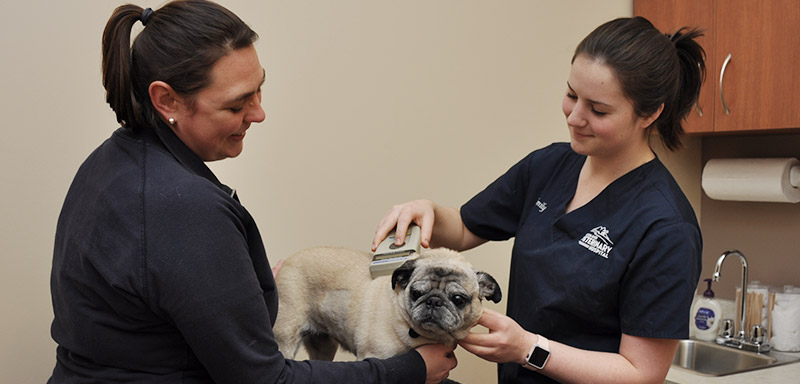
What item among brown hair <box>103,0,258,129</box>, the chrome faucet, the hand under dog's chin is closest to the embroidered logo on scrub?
the hand under dog's chin

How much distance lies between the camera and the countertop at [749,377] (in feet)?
7.46

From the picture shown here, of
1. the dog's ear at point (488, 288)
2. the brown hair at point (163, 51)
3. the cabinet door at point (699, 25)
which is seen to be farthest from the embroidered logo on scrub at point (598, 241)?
the cabinet door at point (699, 25)

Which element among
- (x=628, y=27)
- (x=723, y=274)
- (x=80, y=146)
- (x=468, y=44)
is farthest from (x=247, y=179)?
(x=723, y=274)

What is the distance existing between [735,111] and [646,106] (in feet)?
4.43

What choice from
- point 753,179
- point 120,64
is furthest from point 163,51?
point 753,179

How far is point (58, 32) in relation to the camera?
1.82 m

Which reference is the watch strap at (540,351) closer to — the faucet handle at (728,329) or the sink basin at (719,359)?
the sink basin at (719,359)

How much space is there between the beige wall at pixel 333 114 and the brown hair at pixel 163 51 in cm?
75

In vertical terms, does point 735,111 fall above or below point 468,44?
below

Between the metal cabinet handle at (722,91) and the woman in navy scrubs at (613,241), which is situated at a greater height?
the metal cabinet handle at (722,91)

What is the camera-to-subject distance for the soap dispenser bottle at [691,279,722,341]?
280cm

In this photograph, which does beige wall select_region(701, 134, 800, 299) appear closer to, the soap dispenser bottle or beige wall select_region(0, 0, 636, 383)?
the soap dispenser bottle

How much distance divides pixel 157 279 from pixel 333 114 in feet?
4.15

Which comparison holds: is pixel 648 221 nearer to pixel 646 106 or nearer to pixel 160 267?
pixel 646 106
